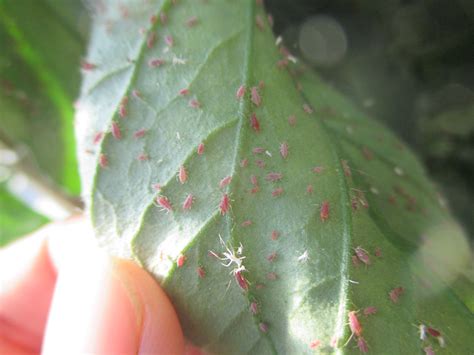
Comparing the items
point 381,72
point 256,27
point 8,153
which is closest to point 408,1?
point 381,72

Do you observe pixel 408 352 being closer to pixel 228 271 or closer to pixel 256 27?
pixel 228 271

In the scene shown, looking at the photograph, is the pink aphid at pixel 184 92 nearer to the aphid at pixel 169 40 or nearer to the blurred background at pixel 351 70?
the aphid at pixel 169 40

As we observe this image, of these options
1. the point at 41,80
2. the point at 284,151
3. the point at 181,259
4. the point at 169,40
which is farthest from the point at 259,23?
the point at 41,80

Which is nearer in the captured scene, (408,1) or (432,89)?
(408,1)

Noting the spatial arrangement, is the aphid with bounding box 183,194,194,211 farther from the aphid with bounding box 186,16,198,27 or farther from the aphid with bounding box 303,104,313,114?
the aphid with bounding box 186,16,198,27

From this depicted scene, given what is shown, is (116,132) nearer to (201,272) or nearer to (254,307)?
(201,272)

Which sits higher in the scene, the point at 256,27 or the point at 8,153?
the point at 256,27
